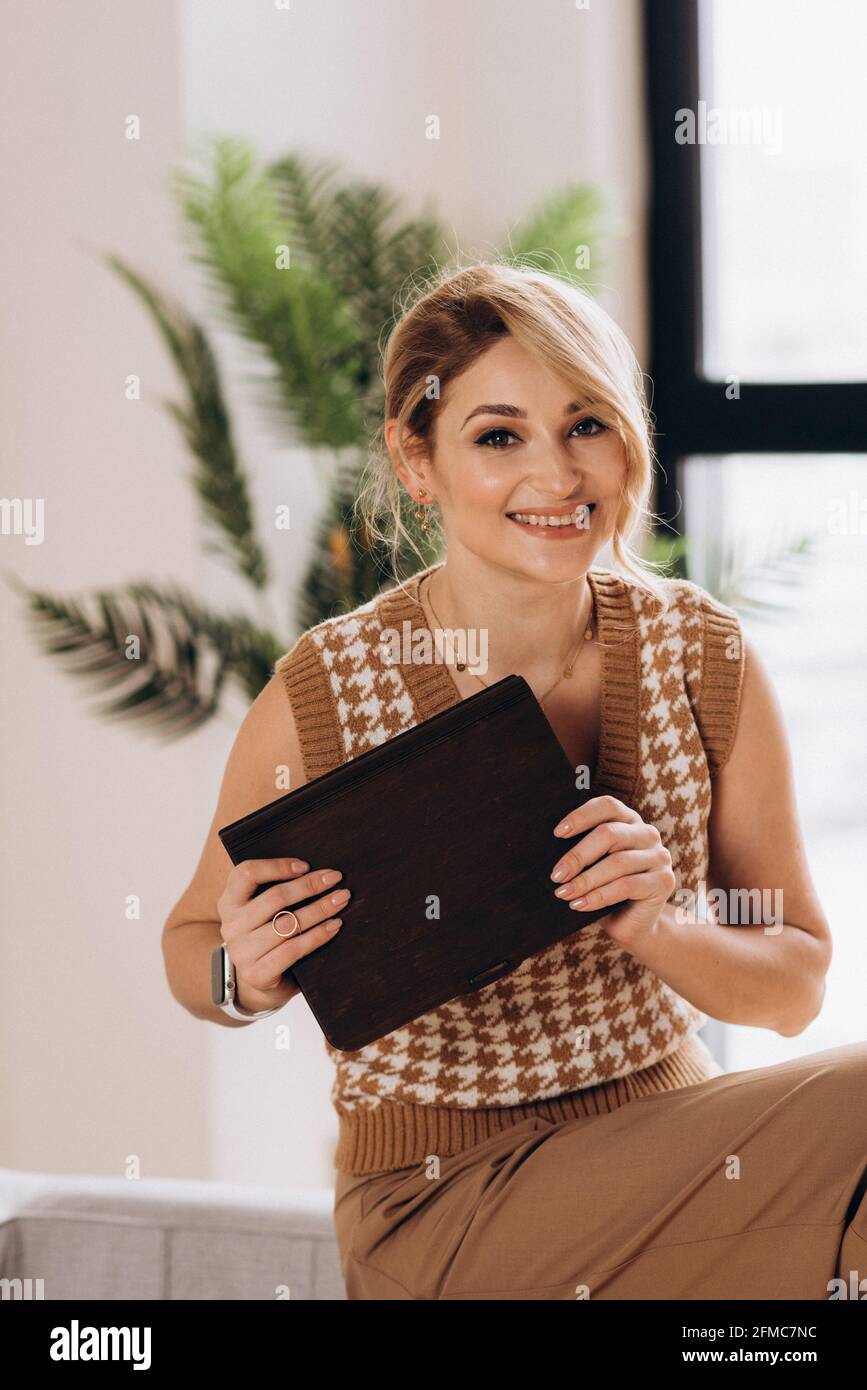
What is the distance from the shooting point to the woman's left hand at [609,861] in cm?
124

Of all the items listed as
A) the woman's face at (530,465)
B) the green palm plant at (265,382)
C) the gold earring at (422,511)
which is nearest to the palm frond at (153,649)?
the green palm plant at (265,382)

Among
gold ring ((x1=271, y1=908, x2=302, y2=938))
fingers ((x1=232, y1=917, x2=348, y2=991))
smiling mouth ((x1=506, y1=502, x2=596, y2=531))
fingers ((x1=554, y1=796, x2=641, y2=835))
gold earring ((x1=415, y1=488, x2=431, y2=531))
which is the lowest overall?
fingers ((x1=232, y1=917, x2=348, y2=991))

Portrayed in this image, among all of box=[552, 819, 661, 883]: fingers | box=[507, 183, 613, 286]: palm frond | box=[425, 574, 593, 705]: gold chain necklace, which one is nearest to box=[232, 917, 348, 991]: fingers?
box=[552, 819, 661, 883]: fingers

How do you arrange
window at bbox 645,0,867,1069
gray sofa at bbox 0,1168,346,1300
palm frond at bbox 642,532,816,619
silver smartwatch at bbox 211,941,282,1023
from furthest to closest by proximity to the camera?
window at bbox 645,0,867,1069 → palm frond at bbox 642,532,816,619 → gray sofa at bbox 0,1168,346,1300 → silver smartwatch at bbox 211,941,282,1023

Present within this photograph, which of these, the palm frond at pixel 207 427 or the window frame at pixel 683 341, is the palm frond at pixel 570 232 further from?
the palm frond at pixel 207 427

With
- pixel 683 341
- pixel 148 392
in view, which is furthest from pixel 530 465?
pixel 683 341

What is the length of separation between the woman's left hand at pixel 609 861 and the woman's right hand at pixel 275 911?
20cm

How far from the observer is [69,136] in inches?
104

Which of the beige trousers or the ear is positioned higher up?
the ear

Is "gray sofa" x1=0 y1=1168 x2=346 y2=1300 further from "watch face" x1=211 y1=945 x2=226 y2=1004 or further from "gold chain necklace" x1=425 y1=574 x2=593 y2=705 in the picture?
"gold chain necklace" x1=425 y1=574 x2=593 y2=705

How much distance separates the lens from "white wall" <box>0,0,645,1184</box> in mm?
2645

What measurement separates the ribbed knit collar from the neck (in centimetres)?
3
